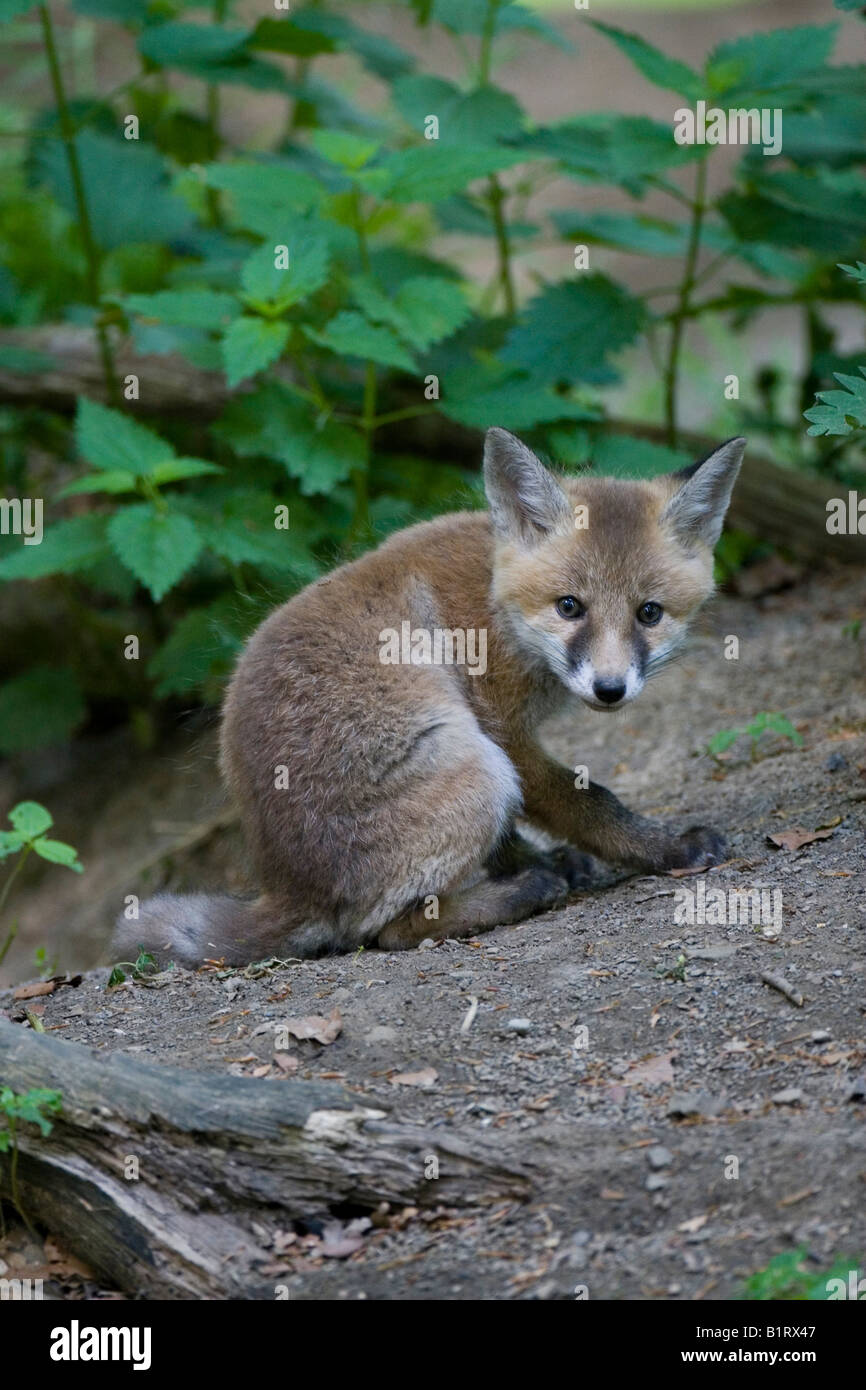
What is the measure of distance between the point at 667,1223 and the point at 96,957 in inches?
187

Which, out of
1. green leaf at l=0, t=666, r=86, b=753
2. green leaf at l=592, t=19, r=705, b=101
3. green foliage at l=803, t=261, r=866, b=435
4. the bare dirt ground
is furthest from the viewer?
green leaf at l=0, t=666, r=86, b=753

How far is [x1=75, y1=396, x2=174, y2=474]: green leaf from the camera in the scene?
6.24m

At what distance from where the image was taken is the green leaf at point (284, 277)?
238 inches

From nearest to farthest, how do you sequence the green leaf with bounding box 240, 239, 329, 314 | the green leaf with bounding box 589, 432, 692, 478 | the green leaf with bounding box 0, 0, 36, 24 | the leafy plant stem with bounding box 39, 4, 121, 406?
1. the green leaf with bounding box 240, 239, 329, 314
2. the green leaf with bounding box 0, 0, 36, 24
3. the green leaf with bounding box 589, 432, 692, 478
4. the leafy plant stem with bounding box 39, 4, 121, 406

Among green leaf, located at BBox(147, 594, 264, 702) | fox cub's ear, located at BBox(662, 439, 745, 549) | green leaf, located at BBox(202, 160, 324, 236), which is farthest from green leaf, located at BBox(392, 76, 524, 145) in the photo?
fox cub's ear, located at BBox(662, 439, 745, 549)

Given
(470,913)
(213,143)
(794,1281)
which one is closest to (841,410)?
(470,913)

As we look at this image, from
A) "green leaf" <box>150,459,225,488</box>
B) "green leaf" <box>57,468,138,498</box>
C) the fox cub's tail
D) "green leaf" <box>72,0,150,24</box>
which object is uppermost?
"green leaf" <box>72,0,150,24</box>

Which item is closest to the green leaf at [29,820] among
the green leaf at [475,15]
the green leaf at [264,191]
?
the green leaf at [264,191]

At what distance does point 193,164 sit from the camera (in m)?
8.79

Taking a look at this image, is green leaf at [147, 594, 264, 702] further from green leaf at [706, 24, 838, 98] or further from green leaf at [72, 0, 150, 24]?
green leaf at [706, 24, 838, 98]

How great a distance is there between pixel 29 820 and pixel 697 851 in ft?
8.07

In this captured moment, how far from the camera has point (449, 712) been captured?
4785 millimetres

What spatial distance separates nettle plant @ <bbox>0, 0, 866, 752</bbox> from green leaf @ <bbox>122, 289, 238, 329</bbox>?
0.05 ft

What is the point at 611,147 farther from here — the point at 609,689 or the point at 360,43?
the point at 609,689
